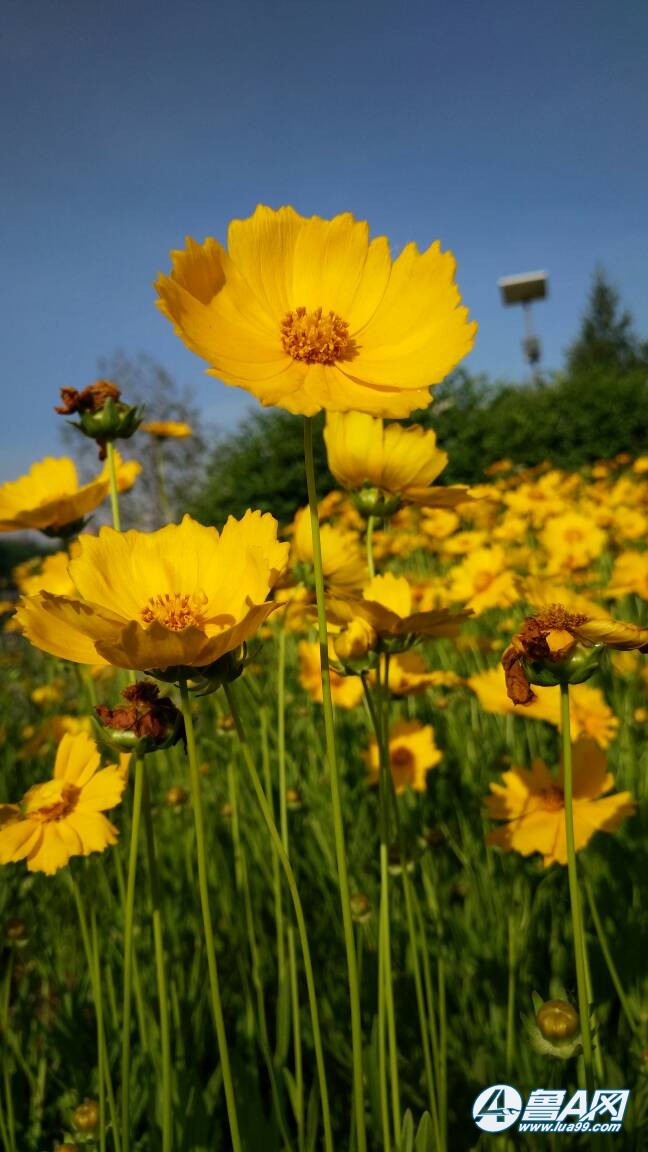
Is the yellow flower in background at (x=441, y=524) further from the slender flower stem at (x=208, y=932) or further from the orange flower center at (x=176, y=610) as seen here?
the slender flower stem at (x=208, y=932)

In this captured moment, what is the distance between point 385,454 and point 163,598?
1.30ft

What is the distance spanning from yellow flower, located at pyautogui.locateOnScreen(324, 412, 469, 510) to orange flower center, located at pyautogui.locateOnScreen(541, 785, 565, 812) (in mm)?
412

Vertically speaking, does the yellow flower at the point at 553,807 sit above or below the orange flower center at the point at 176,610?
below

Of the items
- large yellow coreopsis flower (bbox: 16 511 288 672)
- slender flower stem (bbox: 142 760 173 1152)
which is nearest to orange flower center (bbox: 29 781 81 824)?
slender flower stem (bbox: 142 760 173 1152)

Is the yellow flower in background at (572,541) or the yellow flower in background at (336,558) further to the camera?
the yellow flower in background at (572,541)

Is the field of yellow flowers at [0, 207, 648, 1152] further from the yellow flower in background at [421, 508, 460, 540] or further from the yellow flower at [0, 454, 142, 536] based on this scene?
the yellow flower in background at [421, 508, 460, 540]

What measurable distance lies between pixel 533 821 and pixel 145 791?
1.75 ft

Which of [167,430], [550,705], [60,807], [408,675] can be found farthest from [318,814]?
[167,430]

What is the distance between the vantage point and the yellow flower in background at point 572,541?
1.97 meters

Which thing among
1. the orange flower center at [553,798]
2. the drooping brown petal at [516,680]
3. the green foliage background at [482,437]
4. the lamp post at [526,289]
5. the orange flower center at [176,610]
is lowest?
the orange flower center at [553,798]

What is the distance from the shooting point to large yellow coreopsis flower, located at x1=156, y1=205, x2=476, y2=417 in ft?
1.69

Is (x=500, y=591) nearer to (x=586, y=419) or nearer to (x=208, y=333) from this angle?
(x=208, y=333)

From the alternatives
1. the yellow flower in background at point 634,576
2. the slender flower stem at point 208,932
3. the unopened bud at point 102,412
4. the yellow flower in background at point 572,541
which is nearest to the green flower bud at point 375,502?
the unopened bud at point 102,412

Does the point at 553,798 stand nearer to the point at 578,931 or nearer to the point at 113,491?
the point at 578,931
